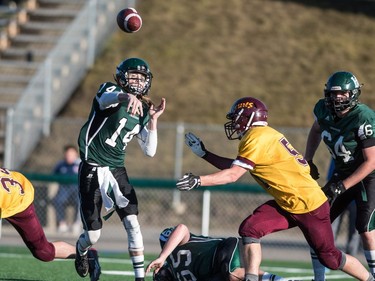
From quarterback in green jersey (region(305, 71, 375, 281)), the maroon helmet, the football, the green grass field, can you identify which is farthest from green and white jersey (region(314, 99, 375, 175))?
the football


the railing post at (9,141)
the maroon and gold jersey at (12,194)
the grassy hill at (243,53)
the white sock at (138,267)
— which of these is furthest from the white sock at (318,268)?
the grassy hill at (243,53)

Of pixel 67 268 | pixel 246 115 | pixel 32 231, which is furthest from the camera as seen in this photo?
pixel 67 268

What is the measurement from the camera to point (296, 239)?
1683cm

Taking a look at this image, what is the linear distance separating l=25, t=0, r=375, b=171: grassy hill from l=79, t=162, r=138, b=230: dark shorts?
455 inches

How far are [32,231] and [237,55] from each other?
15.1 m

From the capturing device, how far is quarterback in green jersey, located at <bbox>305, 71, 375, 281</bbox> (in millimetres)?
8922

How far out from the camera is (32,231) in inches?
336

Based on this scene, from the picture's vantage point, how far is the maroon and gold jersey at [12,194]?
8.20 m

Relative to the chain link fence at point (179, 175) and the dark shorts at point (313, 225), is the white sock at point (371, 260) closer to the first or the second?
the dark shorts at point (313, 225)

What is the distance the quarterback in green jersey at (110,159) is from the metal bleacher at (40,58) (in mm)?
9676

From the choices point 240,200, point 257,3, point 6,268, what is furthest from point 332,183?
point 257,3

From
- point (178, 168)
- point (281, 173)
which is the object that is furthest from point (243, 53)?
point (281, 173)

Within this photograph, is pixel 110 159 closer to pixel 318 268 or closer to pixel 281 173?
pixel 281 173

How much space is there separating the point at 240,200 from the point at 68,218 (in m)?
4.24
